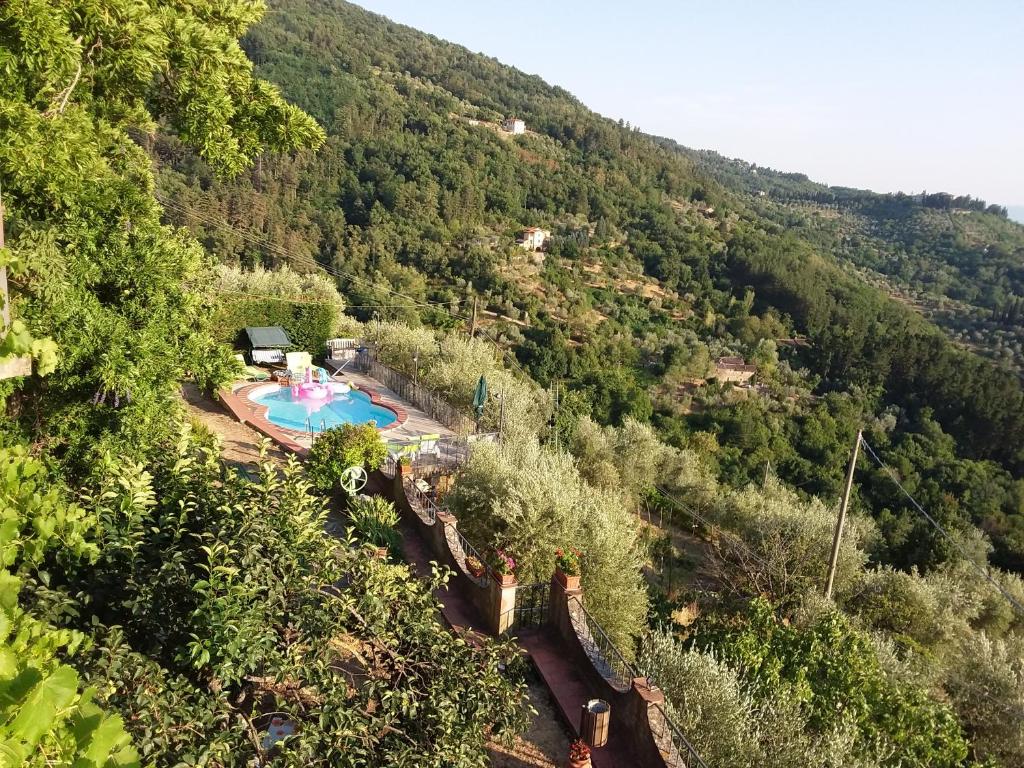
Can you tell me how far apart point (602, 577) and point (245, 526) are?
6.09 meters

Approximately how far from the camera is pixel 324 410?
17.7m

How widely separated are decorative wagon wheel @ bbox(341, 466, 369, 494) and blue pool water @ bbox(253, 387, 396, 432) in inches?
215

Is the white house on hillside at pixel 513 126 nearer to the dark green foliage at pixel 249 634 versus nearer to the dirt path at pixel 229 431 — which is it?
the dirt path at pixel 229 431

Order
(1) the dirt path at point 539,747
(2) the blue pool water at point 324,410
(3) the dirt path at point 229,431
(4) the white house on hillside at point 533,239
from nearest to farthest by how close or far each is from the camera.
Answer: (1) the dirt path at point 539,747, (3) the dirt path at point 229,431, (2) the blue pool water at point 324,410, (4) the white house on hillside at point 533,239

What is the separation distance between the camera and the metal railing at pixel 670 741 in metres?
5.62

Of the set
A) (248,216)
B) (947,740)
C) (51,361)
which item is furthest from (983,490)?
(248,216)

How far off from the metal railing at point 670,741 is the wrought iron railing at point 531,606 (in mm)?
2197

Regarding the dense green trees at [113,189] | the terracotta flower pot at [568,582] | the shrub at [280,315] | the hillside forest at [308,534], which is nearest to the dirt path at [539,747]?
the hillside forest at [308,534]

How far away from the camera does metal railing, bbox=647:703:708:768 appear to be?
5.62 m

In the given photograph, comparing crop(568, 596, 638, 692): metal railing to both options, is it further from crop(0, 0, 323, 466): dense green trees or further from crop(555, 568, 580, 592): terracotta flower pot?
crop(0, 0, 323, 466): dense green trees

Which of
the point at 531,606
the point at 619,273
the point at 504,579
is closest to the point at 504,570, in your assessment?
the point at 504,579

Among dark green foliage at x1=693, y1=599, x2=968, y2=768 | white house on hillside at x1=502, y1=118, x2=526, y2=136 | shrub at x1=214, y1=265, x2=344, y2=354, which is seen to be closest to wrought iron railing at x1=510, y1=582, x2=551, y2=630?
dark green foliage at x1=693, y1=599, x2=968, y2=768

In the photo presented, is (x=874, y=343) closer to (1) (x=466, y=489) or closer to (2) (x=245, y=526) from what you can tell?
(1) (x=466, y=489)

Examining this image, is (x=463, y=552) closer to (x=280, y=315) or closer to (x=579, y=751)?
(x=579, y=751)
